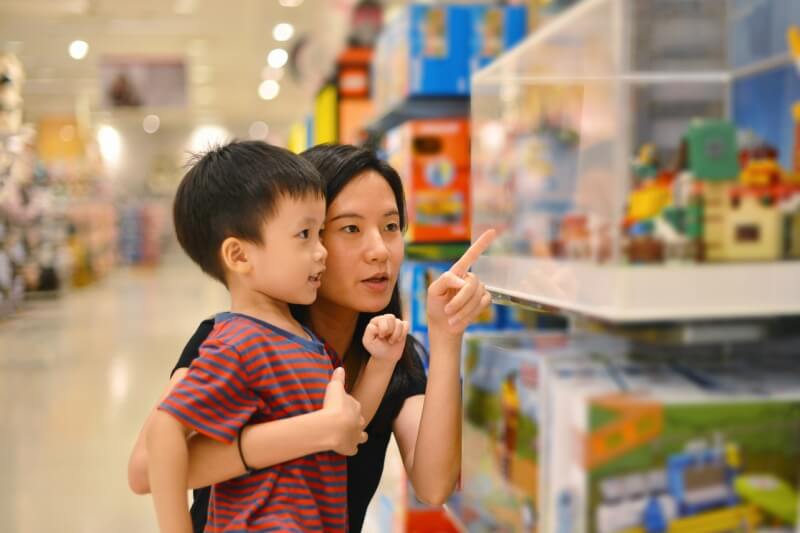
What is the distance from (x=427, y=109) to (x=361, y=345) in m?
1.66

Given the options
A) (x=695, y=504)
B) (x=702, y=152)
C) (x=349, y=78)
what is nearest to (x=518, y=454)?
(x=695, y=504)

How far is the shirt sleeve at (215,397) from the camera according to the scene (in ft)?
3.80

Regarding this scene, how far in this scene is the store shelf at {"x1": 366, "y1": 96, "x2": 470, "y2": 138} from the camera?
2893 millimetres

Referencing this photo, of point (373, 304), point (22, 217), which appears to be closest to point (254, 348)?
point (373, 304)

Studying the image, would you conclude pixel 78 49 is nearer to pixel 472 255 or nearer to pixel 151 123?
pixel 151 123

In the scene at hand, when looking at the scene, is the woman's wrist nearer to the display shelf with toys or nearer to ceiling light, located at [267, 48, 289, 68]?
the display shelf with toys

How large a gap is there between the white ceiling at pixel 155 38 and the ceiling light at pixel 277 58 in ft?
0.48

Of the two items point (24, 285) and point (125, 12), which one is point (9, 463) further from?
point (125, 12)

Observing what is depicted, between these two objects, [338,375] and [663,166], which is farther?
[338,375]

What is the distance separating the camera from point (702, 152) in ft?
2.93

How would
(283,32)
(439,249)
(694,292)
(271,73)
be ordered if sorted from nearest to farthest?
(694,292)
(439,249)
(283,32)
(271,73)

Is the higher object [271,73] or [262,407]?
[271,73]

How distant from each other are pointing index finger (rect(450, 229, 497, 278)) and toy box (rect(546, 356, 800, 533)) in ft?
1.23

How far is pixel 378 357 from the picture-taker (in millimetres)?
Result: 1391
